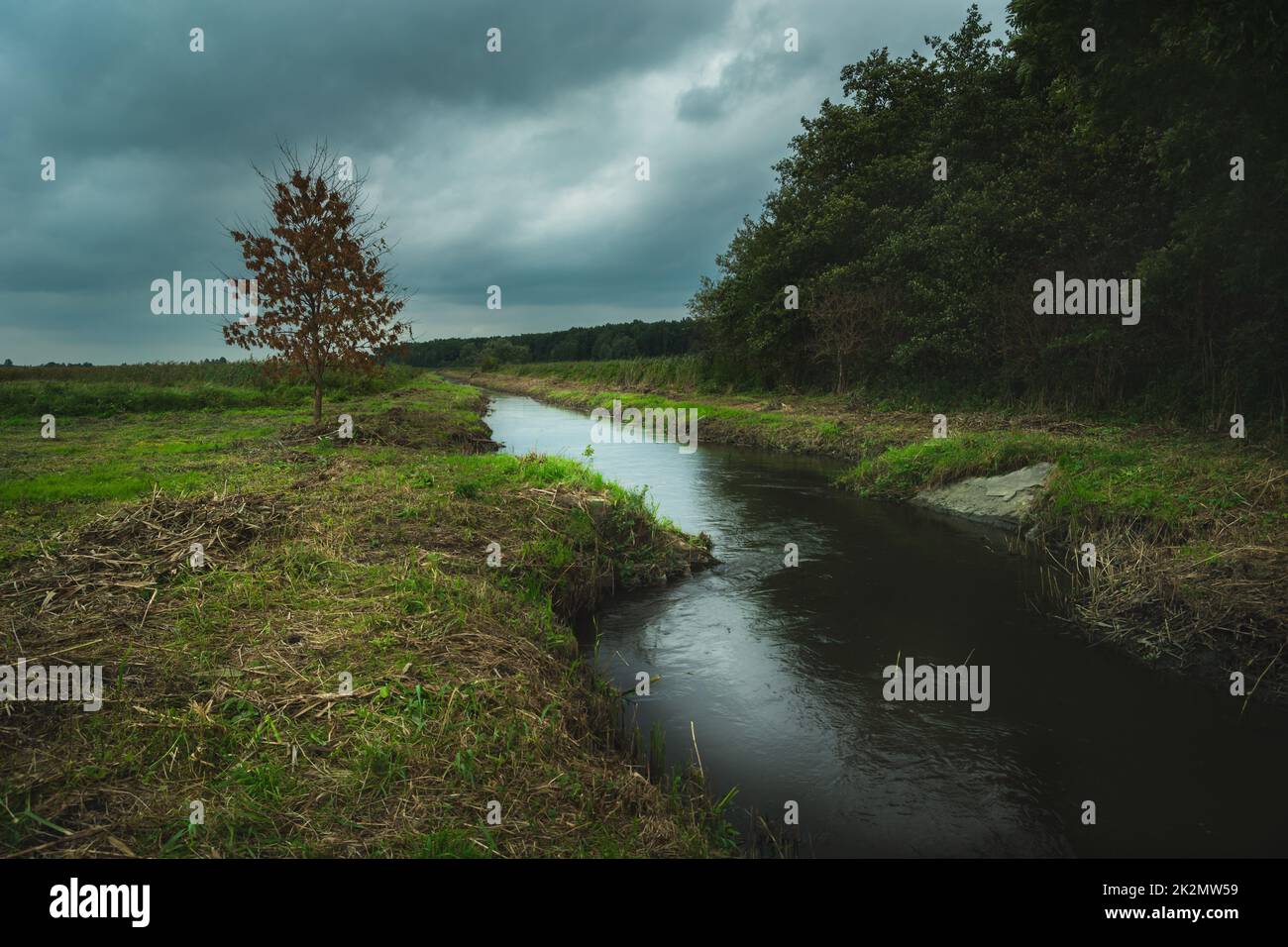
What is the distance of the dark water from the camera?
4551mm

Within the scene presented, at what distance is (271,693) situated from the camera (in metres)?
4.54

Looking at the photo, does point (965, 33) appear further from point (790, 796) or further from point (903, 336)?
point (790, 796)

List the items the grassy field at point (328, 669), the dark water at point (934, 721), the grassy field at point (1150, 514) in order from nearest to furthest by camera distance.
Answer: the grassy field at point (328, 669), the dark water at point (934, 721), the grassy field at point (1150, 514)

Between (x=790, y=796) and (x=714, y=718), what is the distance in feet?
4.23

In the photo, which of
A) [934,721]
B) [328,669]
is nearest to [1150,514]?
[934,721]

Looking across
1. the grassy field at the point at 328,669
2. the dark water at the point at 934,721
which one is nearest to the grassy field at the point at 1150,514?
the dark water at the point at 934,721

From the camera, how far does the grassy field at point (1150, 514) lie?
6.61 metres

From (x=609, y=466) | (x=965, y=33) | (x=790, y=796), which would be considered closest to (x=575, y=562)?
(x=790, y=796)

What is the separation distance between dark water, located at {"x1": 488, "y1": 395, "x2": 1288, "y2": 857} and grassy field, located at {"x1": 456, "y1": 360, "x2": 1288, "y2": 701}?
537 millimetres

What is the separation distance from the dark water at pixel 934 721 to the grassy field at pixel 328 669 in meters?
0.93

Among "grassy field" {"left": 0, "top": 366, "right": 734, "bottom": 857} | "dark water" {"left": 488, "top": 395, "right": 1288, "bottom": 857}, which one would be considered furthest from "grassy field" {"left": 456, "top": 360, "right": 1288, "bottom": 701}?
"grassy field" {"left": 0, "top": 366, "right": 734, "bottom": 857}

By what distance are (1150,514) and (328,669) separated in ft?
34.0

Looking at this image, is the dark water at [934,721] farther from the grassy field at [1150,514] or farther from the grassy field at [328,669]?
the grassy field at [328,669]

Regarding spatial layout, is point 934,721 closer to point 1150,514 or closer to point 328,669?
point 328,669
